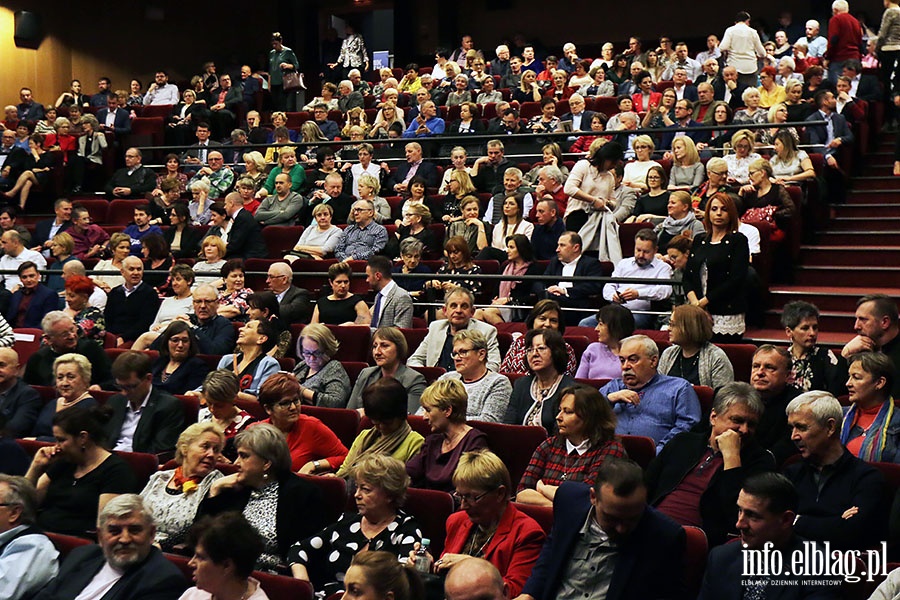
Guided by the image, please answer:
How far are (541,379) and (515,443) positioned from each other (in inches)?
Answer: 16.5

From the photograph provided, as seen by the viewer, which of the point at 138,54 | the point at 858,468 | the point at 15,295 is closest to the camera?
the point at 858,468

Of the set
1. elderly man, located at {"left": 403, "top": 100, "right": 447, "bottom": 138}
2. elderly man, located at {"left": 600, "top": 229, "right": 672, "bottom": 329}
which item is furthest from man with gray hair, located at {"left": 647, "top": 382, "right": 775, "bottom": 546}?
elderly man, located at {"left": 403, "top": 100, "right": 447, "bottom": 138}

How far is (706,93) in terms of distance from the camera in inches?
320

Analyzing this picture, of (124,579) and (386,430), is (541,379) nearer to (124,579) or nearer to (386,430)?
(386,430)

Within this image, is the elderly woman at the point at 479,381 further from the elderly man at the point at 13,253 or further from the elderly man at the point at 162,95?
the elderly man at the point at 162,95

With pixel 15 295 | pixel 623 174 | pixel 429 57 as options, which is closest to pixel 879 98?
pixel 623 174

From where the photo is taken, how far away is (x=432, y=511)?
11.1 ft

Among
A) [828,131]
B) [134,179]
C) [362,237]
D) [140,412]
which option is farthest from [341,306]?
[134,179]

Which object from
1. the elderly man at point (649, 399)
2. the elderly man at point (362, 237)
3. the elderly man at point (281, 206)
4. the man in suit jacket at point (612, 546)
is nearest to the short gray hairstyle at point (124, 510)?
the man in suit jacket at point (612, 546)

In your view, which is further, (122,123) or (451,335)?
(122,123)

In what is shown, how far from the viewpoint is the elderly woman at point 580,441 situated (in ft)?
11.2

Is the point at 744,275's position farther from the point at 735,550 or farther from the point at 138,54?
the point at 138,54

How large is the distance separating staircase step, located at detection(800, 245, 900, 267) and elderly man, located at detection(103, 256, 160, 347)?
367cm

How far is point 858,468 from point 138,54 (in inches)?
508
